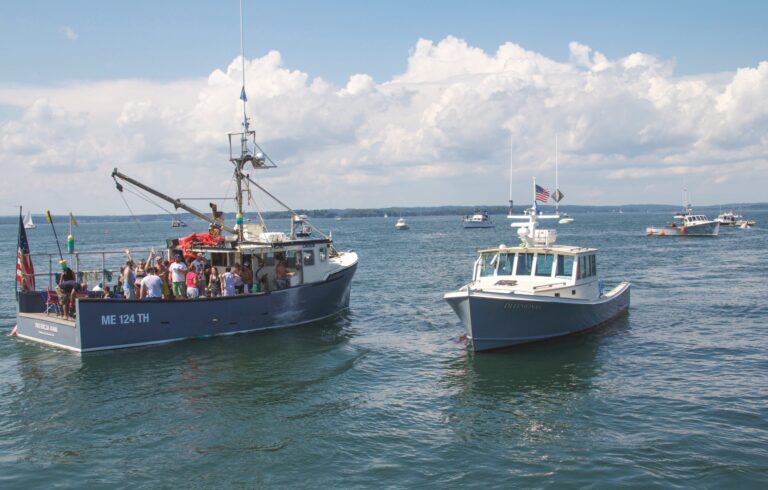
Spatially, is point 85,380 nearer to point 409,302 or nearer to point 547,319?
point 547,319

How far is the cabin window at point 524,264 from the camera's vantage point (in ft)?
69.4

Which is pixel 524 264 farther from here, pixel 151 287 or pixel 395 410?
pixel 151 287

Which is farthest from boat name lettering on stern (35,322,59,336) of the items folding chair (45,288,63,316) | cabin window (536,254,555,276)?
cabin window (536,254,555,276)

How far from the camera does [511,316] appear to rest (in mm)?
19062

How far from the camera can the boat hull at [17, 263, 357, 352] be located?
19.7 meters

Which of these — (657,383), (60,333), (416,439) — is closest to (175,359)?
(60,333)

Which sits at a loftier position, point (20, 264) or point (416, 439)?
point (20, 264)

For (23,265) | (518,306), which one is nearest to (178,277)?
(23,265)

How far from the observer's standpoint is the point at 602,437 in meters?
12.7

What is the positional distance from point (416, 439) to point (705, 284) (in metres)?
27.7

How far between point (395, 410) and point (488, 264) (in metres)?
8.36

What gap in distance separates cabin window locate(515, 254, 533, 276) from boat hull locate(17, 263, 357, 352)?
25.5 ft

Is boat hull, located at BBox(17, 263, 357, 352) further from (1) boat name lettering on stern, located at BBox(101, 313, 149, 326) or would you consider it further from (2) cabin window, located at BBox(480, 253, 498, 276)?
(2) cabin window, located at BBox(480, 253, 498, 276)

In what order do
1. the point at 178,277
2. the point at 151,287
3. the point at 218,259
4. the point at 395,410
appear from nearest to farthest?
the point at 395,410, the point at 151,287, the point at 178,277, the point at 218,259
